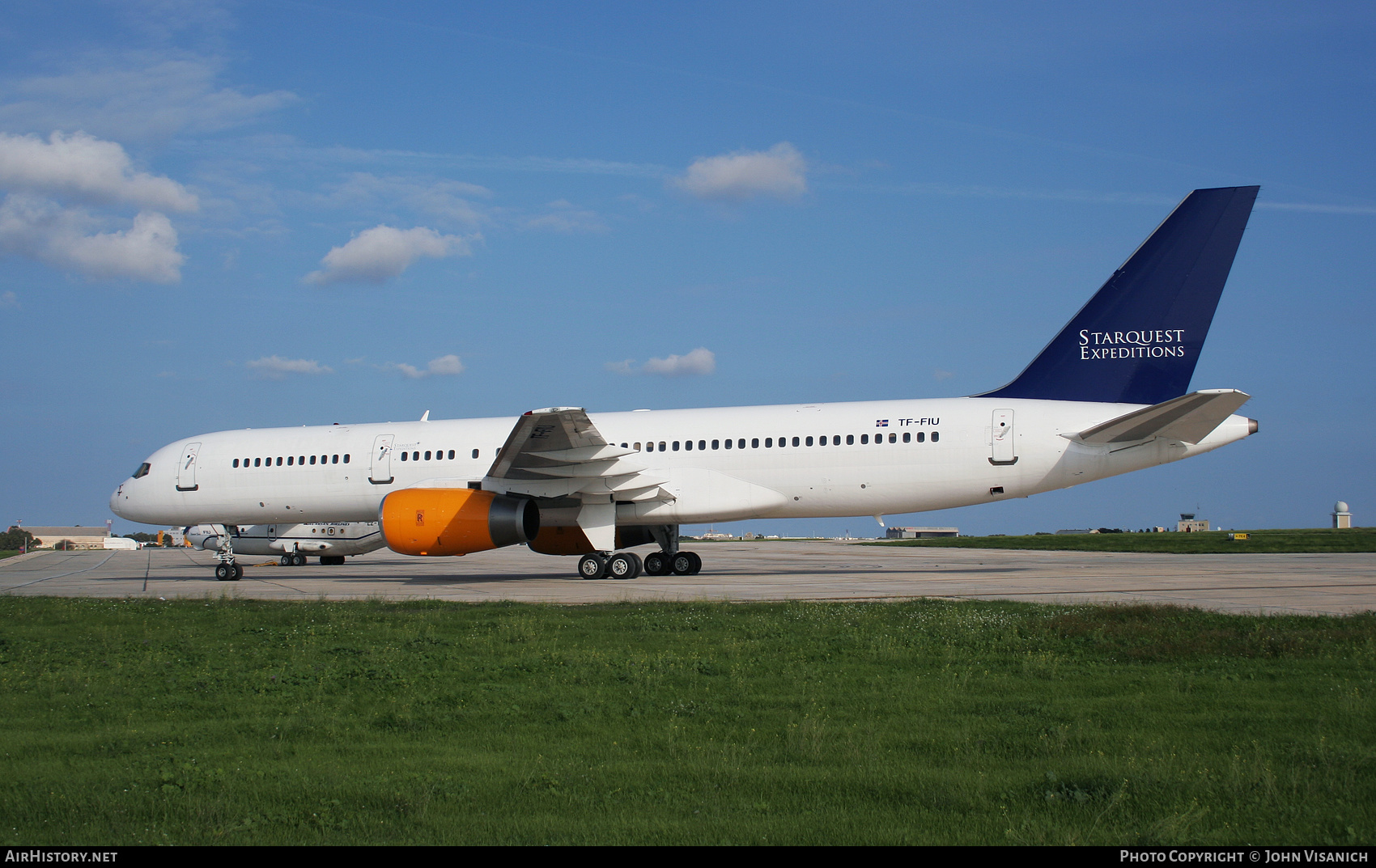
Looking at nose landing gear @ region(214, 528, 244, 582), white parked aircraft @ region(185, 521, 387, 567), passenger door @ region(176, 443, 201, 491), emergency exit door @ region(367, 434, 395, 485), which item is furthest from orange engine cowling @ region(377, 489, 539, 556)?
white parked aircraft @ region(185, 521, 387, 567)

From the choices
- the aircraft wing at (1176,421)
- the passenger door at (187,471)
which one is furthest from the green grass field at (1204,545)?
the passenger door at (187,471)

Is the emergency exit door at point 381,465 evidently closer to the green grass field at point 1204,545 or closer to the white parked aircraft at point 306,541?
the white parked aircraft at point 306,541

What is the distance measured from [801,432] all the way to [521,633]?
1186 centimetres

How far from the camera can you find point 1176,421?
18.3 metres

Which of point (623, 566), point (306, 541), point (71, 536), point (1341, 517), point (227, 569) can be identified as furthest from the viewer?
point (71, 536)

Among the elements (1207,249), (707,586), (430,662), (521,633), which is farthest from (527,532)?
(1207,249)

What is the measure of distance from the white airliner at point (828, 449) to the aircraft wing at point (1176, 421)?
0.04m

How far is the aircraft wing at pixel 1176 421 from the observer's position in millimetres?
17266

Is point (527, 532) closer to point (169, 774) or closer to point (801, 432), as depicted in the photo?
point (801, 432)

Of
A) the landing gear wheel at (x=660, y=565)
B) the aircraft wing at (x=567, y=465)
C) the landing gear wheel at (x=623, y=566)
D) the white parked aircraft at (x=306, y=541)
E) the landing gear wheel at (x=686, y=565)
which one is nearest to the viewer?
the aircraft wing at (x=567, y=465)

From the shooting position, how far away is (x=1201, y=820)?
14.1ft

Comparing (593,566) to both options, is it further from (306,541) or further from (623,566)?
(306,541)

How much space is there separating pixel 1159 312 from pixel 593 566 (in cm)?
1290

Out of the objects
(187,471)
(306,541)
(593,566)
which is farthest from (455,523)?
(306,541)
